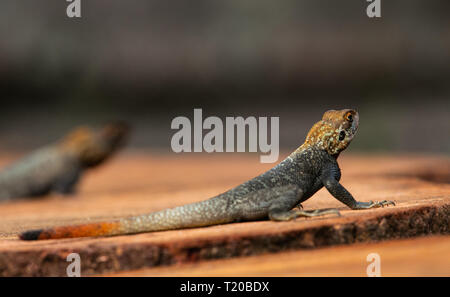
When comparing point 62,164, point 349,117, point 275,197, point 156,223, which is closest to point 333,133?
point 349,117

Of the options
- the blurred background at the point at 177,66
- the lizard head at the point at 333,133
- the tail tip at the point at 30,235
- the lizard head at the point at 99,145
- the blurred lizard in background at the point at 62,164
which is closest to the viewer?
the tail tip at the point at 30,235

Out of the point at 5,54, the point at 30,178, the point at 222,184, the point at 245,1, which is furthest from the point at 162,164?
the point at 5,54

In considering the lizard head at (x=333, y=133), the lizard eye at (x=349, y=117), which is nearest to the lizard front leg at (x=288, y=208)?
the lizard head at (x=333, y=133)

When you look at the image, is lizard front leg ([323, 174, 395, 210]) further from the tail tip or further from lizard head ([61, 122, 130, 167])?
lizard head ([61, 122, 130, 167])

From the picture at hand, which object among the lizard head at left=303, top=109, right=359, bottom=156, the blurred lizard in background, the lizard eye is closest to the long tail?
the lizard head at left=303, top=109, right=359, bottom=156

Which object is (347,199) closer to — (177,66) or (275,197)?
(275,197)

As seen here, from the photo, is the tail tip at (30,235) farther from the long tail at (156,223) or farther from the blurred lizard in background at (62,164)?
the blurred lizard in background at (62,164)
